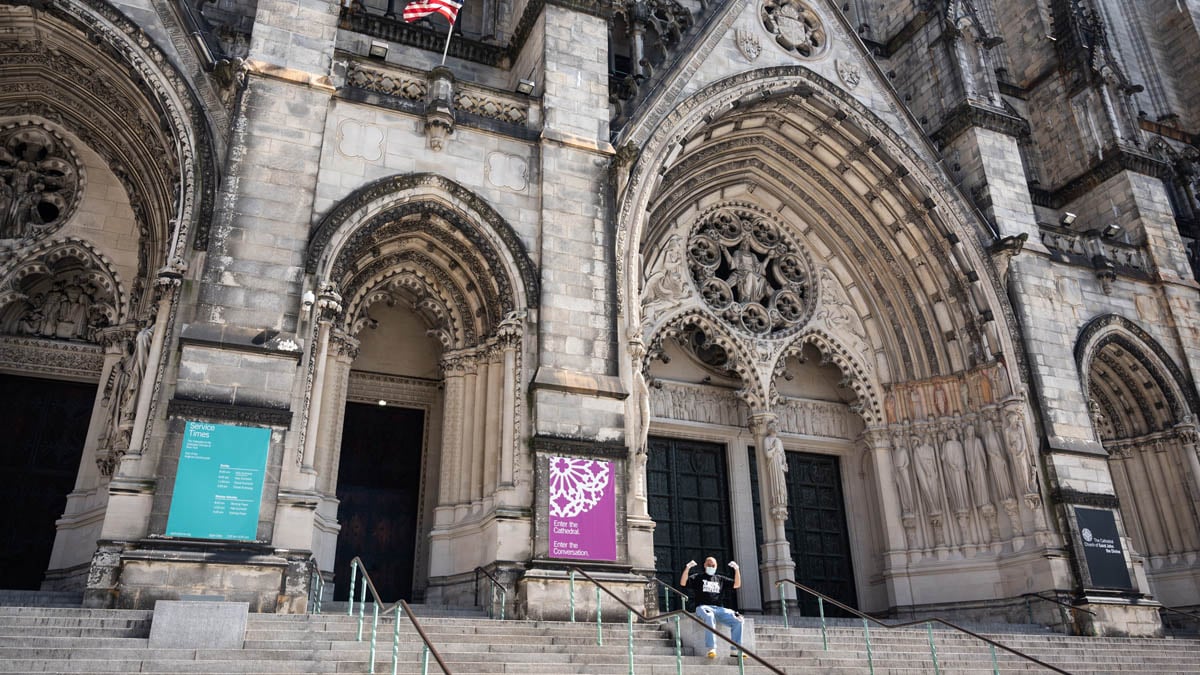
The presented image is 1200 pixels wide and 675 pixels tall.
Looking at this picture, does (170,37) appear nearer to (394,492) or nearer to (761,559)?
(394,492)

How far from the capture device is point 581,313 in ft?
38.6

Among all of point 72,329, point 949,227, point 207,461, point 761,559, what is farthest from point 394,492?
point 949,227

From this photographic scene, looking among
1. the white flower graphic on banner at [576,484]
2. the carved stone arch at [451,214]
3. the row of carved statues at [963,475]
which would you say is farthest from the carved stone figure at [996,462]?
the carved stone arch at [451,214]

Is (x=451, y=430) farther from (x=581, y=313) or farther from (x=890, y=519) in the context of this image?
(x=890, y=519)

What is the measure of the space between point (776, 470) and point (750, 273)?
385 centimetres

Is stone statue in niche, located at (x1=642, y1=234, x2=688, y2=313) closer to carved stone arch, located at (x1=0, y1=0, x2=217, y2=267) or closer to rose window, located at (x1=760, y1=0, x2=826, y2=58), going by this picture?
rose window, located at (x1=760, y1=0, x2=826, y2=58)

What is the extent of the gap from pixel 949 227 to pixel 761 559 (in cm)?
706

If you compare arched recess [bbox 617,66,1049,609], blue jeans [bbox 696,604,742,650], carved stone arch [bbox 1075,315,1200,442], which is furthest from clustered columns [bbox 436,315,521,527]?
carved stone arch [bbox 1075,315,1200,442]

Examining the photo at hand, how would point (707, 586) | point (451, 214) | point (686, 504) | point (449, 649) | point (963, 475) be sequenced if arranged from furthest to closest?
point (686, 504) → point (963, 475) → point (451, 214) → point (707, 586) → point (449, 649)

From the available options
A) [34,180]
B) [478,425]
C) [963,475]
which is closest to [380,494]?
[478,425]

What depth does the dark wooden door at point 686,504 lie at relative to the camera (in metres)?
14.9

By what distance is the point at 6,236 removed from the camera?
12484 millimetres

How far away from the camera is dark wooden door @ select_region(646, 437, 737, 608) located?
A: 586 inches

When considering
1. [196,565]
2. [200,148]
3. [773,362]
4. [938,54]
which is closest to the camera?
[196,565]
